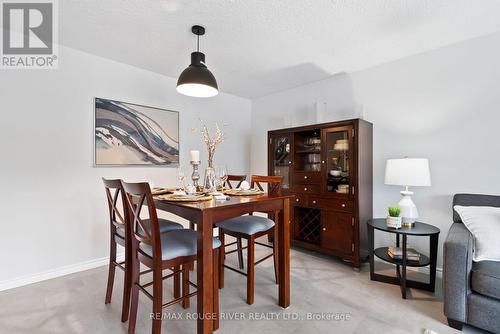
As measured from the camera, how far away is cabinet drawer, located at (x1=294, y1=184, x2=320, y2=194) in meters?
2.93

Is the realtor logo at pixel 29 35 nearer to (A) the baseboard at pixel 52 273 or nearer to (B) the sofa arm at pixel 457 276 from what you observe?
(A) the baseboard at pixel 52 273

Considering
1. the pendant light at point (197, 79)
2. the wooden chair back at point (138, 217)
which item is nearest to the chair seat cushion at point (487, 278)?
the wooden chair back at point (138, 217)

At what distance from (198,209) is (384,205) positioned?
2.33m

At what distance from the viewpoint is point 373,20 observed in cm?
200

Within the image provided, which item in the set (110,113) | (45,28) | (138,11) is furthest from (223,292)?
(45,28)

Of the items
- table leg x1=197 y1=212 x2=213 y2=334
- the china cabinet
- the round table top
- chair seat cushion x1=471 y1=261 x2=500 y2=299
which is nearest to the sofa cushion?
chair seat cushion x1=471 y1=261 x2=500 y2=299

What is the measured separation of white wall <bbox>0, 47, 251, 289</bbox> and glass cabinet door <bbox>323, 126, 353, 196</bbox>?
2.19 m

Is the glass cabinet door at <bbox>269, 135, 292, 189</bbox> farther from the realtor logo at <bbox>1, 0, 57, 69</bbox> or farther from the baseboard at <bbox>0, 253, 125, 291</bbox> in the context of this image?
the realtor logo at <bbox>1, 0, 57, 69</bbox>

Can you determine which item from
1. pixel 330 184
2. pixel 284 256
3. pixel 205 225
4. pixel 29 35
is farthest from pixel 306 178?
pixel 29 35

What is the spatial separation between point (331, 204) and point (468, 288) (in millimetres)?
1321

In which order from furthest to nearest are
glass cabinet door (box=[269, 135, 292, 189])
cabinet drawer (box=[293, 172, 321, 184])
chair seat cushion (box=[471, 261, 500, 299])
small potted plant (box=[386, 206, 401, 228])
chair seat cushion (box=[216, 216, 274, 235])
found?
1. glass cabinet door (box=[269, 135, 292, 189])
2. cabinet drawer (box=[293, 172, 321, 184])
3. small potted plant (box=[386, 206, 401, 228])
4. chair seat cushion (box=[216, 216, 274, 235])
5. chair seat cushion (box=[471, 261, 500, 299])

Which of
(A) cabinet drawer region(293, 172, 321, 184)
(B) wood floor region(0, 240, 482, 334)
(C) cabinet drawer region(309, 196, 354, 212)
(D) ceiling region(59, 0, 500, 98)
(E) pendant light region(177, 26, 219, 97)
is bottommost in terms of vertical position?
(B) wood floor region(0, 240, 482, 334)

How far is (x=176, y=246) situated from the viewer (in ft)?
4.96

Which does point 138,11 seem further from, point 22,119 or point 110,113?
point 22,119
